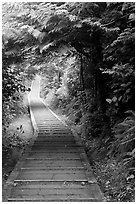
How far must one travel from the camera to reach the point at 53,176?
274 inches

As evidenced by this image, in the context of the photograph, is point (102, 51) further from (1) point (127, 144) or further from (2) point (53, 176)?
(2) point (53, 176)

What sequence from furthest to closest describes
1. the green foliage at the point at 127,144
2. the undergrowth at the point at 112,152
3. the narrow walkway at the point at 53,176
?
1. the green foliage at the point at 127,144
2. the undergrowth at the point at 112,152
3. the narrow walkway at the point at 53,176

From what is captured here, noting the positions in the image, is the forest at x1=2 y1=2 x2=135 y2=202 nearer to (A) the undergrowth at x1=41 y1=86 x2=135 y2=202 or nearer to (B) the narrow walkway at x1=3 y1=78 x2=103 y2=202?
(A) the undergrowth at x1=41 y1=86 x2=135 y2=202

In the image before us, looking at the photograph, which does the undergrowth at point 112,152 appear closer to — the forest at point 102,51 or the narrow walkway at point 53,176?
the forest at point 102,51

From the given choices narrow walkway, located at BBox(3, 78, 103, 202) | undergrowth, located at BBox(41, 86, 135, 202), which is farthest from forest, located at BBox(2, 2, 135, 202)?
narrow walkway, located at BBox(3, 78, 103, 202)

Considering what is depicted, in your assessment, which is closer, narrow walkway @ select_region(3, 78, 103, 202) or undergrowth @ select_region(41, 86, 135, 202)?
narrow walkway @ select_region(3, 78, 103, 202)

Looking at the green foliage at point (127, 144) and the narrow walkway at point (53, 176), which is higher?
the green foliage at point (127, 144)

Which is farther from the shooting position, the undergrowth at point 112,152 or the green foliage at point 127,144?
the green foliage at point 127,144

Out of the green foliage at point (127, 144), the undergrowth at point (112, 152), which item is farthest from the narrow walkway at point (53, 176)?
the green foliage at point (127, 144)

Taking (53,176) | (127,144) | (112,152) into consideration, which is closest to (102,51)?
(112,152)

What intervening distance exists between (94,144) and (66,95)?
10.5 meters

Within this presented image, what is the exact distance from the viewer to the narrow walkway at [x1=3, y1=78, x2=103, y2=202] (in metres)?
5.73

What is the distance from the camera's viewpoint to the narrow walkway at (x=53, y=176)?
5.73 metres

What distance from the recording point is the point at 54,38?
7840 mm
